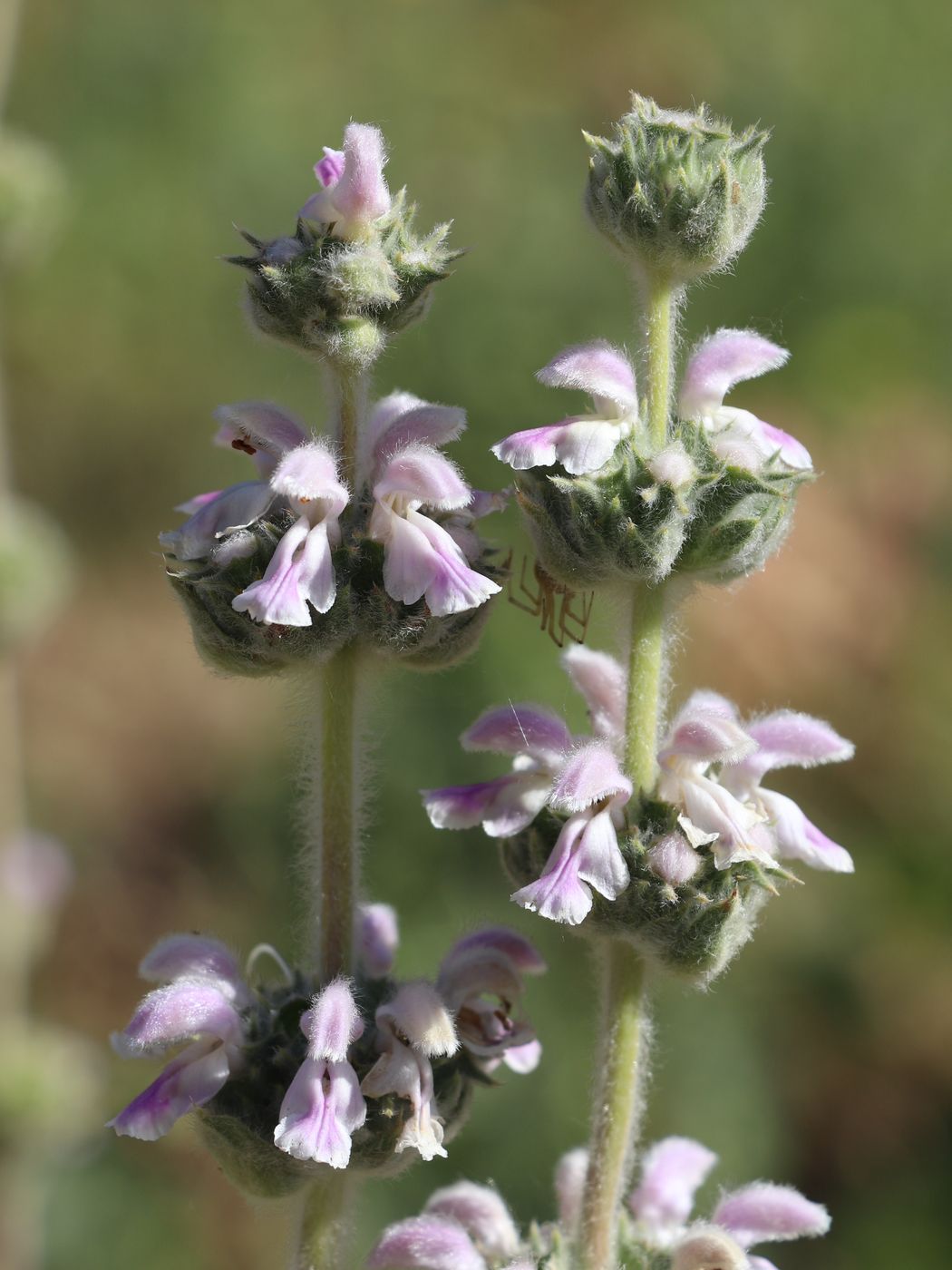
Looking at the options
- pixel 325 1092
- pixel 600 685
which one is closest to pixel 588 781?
pixel 600 685

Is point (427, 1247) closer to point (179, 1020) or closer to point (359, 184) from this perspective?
point (179, 1020)

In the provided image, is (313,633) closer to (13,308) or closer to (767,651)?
(767,651)

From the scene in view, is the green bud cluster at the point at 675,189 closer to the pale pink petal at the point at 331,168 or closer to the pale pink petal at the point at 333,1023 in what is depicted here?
the pale pink petal at the point at 331,168

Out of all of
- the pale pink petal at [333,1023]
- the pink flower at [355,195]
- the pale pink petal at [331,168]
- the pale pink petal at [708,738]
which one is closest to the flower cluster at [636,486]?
the pale pink petal at [708,738]

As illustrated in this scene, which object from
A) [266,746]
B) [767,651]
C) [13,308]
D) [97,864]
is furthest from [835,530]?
[13,308]

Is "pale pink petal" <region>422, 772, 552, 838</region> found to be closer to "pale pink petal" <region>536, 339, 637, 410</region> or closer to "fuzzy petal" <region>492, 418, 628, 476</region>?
"fuzzy petal" <region>492, 418, 628, 476</region>

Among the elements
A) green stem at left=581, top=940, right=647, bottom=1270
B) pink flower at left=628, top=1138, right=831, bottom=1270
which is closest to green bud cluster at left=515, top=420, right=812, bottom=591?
green stem at left=581, top=940, right=647, bottom=1270
